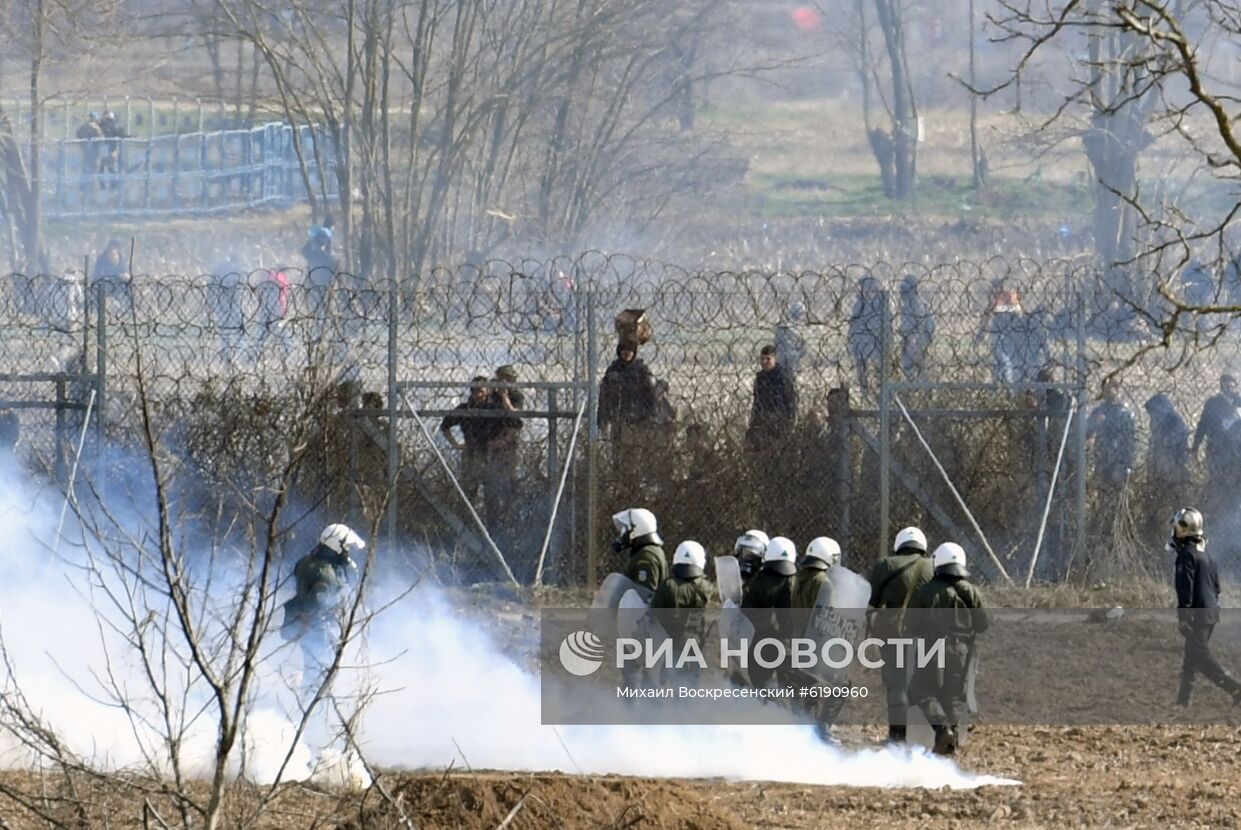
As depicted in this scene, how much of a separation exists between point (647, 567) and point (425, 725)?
4.91 ft

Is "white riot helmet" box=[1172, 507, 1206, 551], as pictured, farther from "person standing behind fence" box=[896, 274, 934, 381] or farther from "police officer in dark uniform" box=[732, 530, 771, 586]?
"person standing behind fence" box=[896, 274, 934, 381]

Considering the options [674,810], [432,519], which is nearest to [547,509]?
[432,519]

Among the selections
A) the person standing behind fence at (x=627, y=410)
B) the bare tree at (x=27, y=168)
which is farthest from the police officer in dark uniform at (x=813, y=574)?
the bare tree at (x=27, y=168)

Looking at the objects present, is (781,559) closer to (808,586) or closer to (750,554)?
(808,586)

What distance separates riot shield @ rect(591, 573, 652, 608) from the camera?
11079mm

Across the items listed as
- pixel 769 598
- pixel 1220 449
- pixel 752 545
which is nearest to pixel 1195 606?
pixel 752 545

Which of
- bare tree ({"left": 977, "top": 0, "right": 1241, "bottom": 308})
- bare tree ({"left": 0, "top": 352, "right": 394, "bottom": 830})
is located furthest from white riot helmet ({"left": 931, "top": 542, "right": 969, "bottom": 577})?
bare tree ({"left": 0, "top": 352, "right": 394, "bottom": 830})

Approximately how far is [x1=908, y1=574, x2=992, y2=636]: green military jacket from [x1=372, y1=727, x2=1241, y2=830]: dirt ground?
0.69 metres

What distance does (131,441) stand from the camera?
14156 millimetres

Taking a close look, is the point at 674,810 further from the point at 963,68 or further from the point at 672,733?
the point at 963,68

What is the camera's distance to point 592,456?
13.9m

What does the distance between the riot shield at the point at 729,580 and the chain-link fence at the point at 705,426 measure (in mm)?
2669

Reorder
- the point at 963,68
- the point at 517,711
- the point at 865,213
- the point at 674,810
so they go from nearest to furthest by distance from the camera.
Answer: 1. the point at 674,810
2. the point at 517,711
3. the point at 865,213
4. the point at 963,68

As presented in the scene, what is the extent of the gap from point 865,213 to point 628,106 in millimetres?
5712
